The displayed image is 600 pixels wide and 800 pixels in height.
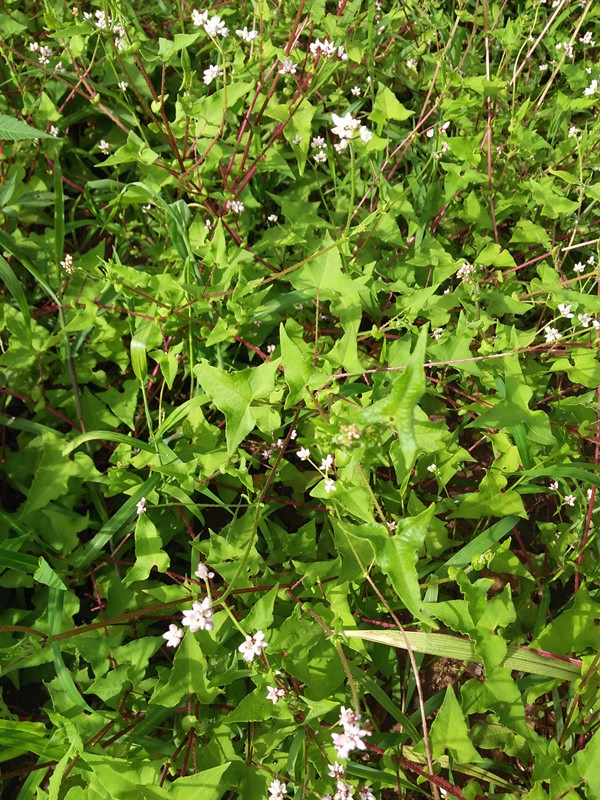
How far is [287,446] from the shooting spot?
2.66 meters

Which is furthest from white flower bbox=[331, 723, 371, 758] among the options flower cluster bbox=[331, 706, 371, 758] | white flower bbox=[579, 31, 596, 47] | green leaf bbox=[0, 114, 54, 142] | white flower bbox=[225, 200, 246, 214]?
white flower bbox=[579, 31, 596, 47]

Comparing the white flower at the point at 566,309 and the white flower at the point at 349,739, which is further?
the white flower at the point at 566,309

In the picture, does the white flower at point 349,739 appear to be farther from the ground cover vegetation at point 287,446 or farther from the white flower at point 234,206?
the white flower at point 234,206

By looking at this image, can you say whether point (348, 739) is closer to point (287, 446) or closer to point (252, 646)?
point (252, 646)

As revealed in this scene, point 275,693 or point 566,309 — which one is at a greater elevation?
point 566,309

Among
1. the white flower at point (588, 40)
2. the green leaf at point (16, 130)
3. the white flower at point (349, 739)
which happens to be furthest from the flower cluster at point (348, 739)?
the white flower at point (588, 40)

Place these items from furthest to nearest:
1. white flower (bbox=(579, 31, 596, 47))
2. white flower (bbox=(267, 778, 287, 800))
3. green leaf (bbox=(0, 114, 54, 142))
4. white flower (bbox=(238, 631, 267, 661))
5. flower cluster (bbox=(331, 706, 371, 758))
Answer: white flower (bbox=(579, 31, 596, 47))
green leaf (bbox=(0, 114, 54, 142))
white flower (bbox=(267, 778, 287, 800))
white flower (bbox=(238, 631, 267, 661))
flower cluster (bbox=(331, 706, 371, 758))

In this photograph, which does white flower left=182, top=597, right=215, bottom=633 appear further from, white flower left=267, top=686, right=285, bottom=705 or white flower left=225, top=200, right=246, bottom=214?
white flower left=225, top=200, right=246, bottom=214

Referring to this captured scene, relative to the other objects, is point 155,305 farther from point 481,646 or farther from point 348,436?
point 481,646

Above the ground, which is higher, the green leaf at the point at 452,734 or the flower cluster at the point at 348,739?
the flower cluster at the point at 348,739

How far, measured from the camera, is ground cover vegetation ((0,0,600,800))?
6.34ft

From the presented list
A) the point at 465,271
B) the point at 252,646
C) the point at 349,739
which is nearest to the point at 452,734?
the point at 349,739

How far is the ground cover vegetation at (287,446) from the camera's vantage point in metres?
1.93

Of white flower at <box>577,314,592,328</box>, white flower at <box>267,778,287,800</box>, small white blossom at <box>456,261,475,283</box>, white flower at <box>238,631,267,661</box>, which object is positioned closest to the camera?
white flower at <box>238,631,267,661</box>
